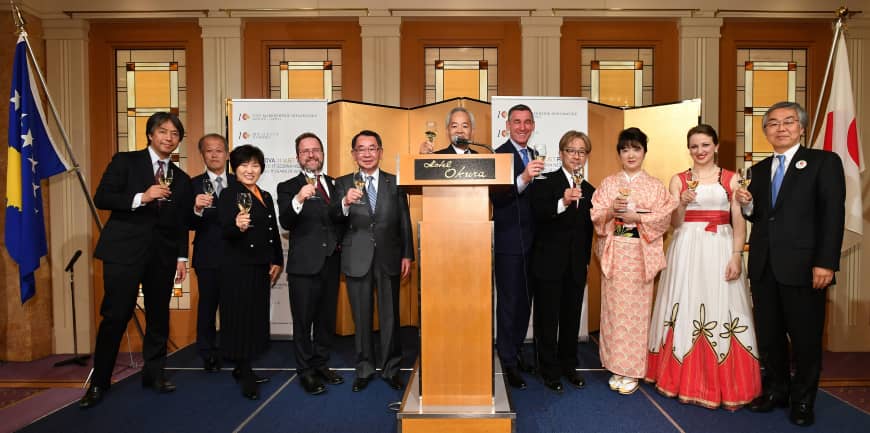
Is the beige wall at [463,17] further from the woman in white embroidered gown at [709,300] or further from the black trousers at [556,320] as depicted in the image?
the black trousers at [556,320]

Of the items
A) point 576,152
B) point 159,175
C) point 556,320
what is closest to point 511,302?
point 556,320

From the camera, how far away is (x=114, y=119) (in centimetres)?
536

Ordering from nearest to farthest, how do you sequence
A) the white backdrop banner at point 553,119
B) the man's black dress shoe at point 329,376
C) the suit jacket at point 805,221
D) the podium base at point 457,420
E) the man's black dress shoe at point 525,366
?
the podium base at point 457,420 → the suit jacket at point 805,221 → the man's black dress shoe at point 329,376 → the man's black dress shoe at point 525,366 → the white backdrop banner at point 553,119

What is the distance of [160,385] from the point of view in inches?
129

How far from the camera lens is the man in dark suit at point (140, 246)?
3.08 m

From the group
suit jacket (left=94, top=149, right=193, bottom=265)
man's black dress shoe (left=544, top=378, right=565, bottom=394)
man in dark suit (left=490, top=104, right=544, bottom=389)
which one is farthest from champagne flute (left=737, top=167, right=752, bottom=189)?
suit jacket (left=94, top=149, right=193, bottom=265)

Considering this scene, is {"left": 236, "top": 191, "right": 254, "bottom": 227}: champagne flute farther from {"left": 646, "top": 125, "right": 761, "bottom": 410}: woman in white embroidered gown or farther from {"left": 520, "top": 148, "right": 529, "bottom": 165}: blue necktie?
{"left": 646, "top": 125, "right": 761, "bottom": 410}: woman in white embroidered gown

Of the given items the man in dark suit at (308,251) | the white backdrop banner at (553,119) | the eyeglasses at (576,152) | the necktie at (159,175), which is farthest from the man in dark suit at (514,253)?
→ the necktie at (159,175)

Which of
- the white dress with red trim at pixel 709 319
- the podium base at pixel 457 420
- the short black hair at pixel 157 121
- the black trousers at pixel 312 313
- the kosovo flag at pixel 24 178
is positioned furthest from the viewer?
the kosovo flag at pixel 24 178

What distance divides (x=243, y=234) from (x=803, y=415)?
338 centimetres

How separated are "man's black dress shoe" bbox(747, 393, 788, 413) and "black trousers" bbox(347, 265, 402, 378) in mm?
2152

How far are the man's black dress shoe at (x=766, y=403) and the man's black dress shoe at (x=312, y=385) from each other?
8.47 ft

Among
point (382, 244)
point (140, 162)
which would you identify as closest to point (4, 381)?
point (140, 162)

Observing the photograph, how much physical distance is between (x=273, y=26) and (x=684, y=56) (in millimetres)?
4324
